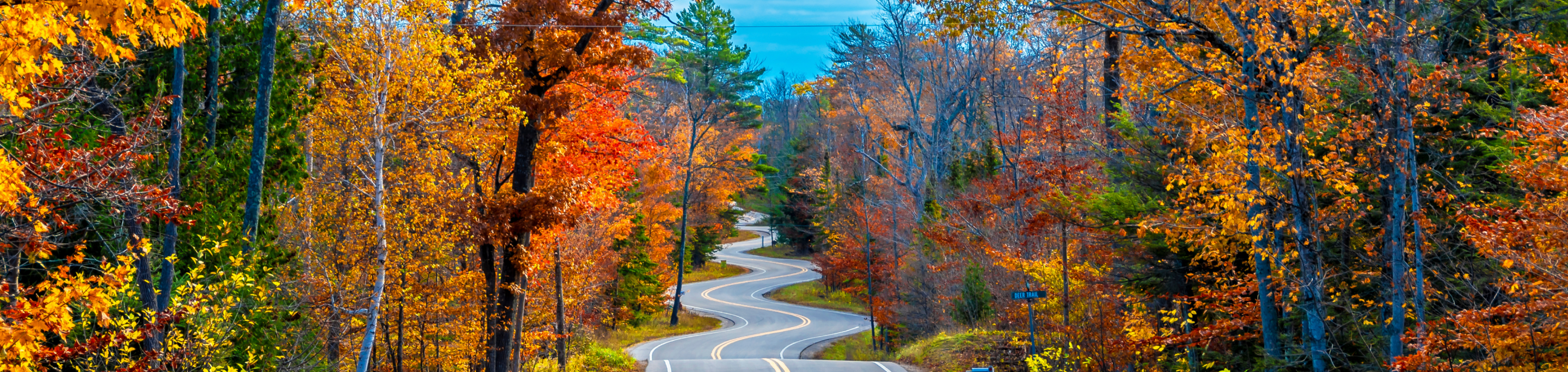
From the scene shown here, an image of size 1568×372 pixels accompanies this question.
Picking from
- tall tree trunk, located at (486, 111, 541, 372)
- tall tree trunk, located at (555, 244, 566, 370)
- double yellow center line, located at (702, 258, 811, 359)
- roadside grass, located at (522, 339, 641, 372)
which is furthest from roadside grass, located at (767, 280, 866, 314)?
tall tree trunk, located at (486, 111, 541, 372)

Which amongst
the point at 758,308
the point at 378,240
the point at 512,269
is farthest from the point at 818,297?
the point at 378,240

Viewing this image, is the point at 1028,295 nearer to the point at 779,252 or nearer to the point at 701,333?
the point at 701,333

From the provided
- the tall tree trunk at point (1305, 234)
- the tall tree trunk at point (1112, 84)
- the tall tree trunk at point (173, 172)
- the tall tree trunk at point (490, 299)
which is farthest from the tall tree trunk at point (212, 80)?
the tall tree trunk at point (1112, 84)

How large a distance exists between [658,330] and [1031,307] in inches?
916

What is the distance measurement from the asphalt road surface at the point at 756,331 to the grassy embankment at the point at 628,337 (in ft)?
2.34

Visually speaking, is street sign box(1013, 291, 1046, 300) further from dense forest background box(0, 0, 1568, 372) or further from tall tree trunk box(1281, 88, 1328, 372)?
tall tree trunk box(1281, 88, 1328, 372)

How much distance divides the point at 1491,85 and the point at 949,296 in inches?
604

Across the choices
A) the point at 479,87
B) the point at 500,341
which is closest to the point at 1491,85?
the point at 479,87

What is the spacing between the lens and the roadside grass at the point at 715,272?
54159 mm

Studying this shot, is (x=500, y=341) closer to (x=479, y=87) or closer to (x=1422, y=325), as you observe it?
(x=479, y=87)

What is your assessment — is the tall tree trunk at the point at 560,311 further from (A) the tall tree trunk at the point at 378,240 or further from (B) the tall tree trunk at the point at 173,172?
(B) the tall tree trunk at the point at 173,172

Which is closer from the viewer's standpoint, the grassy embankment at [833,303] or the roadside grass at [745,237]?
the grassy embankment at [833,303]

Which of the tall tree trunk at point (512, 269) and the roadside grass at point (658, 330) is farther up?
the tall tree trunk at point (512, 269)

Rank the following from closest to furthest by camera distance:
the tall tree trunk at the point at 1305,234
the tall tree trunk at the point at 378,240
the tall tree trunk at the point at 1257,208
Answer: the tall tree trunk at the point at 1305,234
the tall tree trunk at the point at 1257,208
the tall tree trunk at the point at 378,240
